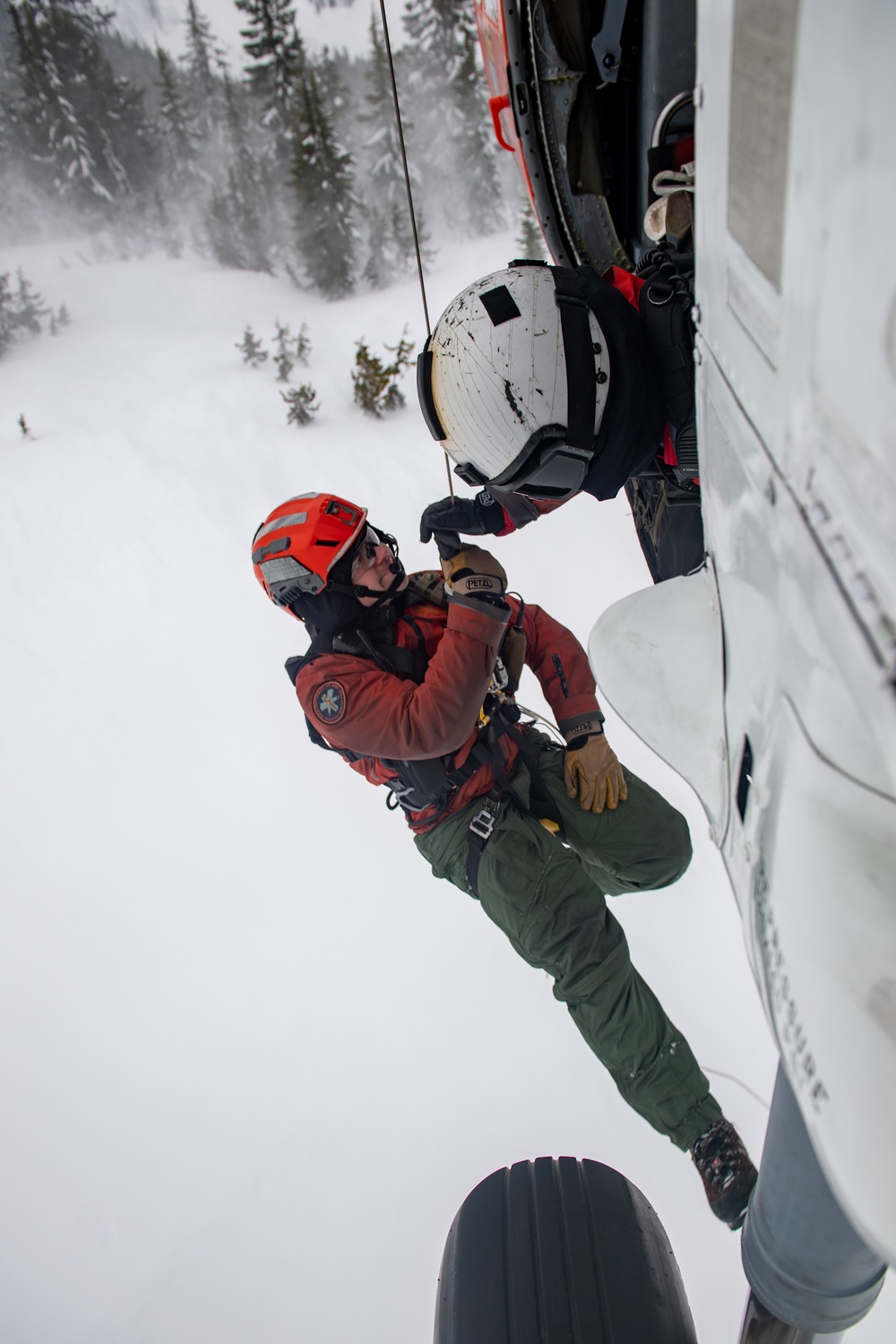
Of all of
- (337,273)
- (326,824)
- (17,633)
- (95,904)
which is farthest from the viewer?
(337,273)

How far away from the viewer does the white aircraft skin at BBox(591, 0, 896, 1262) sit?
449mm

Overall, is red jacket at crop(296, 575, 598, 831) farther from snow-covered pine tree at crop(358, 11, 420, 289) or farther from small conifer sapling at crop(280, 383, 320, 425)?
snow-covered pine tree at crop(358, 11, 420, 289)

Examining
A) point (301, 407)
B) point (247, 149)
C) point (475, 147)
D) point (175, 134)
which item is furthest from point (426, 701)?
point (175, 134)

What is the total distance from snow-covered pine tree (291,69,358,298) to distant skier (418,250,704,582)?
428 inches

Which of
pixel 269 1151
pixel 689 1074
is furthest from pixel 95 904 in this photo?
pixel 689 1074

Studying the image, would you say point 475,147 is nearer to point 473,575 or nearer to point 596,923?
point 473,575

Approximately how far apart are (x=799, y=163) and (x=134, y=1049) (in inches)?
133

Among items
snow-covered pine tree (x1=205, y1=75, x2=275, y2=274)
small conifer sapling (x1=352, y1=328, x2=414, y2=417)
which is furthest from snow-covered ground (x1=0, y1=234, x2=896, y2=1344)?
snow-covered pine tree (x1=205, y1=75, x2=275, y2=274)

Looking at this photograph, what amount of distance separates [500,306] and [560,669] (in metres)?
1.13

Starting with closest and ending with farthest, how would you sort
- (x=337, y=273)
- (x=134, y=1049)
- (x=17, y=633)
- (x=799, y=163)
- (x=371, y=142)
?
(x=799, y=163) → (x=134, y=1049) → (x=17, y=633) → (x=337, y=273) → (x=371, y=142)

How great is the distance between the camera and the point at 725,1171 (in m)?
1.86

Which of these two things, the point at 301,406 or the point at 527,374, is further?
the point at 301,406

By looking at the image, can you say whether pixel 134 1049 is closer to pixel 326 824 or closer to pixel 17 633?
pixel 326 824

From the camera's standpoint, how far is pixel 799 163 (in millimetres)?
527
